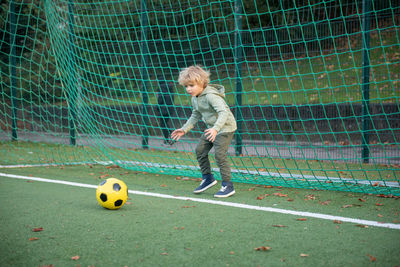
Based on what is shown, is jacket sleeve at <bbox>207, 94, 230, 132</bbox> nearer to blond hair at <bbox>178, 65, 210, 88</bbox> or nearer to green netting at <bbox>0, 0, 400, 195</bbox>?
blond hair at <bbox>178, 65, 210, 88</bbox>

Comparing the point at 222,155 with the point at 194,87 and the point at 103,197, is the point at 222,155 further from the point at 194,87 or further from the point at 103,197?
the point at 103,197

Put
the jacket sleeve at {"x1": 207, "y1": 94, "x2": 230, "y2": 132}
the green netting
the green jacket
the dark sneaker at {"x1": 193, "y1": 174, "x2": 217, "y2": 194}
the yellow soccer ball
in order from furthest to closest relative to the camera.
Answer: the green netting < the dark sneaker at {"x1": 193, "y1": 174, "x2": 217, "y2": 194} < the green jacket < the jacket sleeve at {"x1": 207, "y1": 94, "x2": 230, "y2": 132} < the yellow soccer ball

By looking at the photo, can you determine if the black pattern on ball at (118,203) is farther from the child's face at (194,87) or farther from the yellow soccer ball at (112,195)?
the child's face at (194,87)

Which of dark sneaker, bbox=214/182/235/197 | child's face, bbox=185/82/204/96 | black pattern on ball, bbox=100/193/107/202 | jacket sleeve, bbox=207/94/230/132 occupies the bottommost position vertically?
dark sneaker, bbox=214/182/235/197

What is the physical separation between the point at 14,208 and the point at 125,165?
2584 millimetres

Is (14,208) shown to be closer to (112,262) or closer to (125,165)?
(112,262)

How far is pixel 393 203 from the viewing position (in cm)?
399

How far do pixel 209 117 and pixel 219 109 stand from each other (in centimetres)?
29

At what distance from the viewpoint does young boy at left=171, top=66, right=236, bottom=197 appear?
4387mm

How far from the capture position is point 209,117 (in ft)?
15.0

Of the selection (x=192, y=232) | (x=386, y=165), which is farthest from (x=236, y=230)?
(x=386, y=165)

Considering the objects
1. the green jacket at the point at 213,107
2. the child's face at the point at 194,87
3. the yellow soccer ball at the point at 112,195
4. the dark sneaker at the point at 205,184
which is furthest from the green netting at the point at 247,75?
the yellow soccer ball at the point at 112,195

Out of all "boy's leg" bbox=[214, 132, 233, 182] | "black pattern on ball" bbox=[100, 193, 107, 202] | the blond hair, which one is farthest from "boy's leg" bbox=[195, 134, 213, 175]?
"black pattern on ball" bbox=[100, 193, 107, 202]

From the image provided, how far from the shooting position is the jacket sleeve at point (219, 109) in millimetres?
4172
